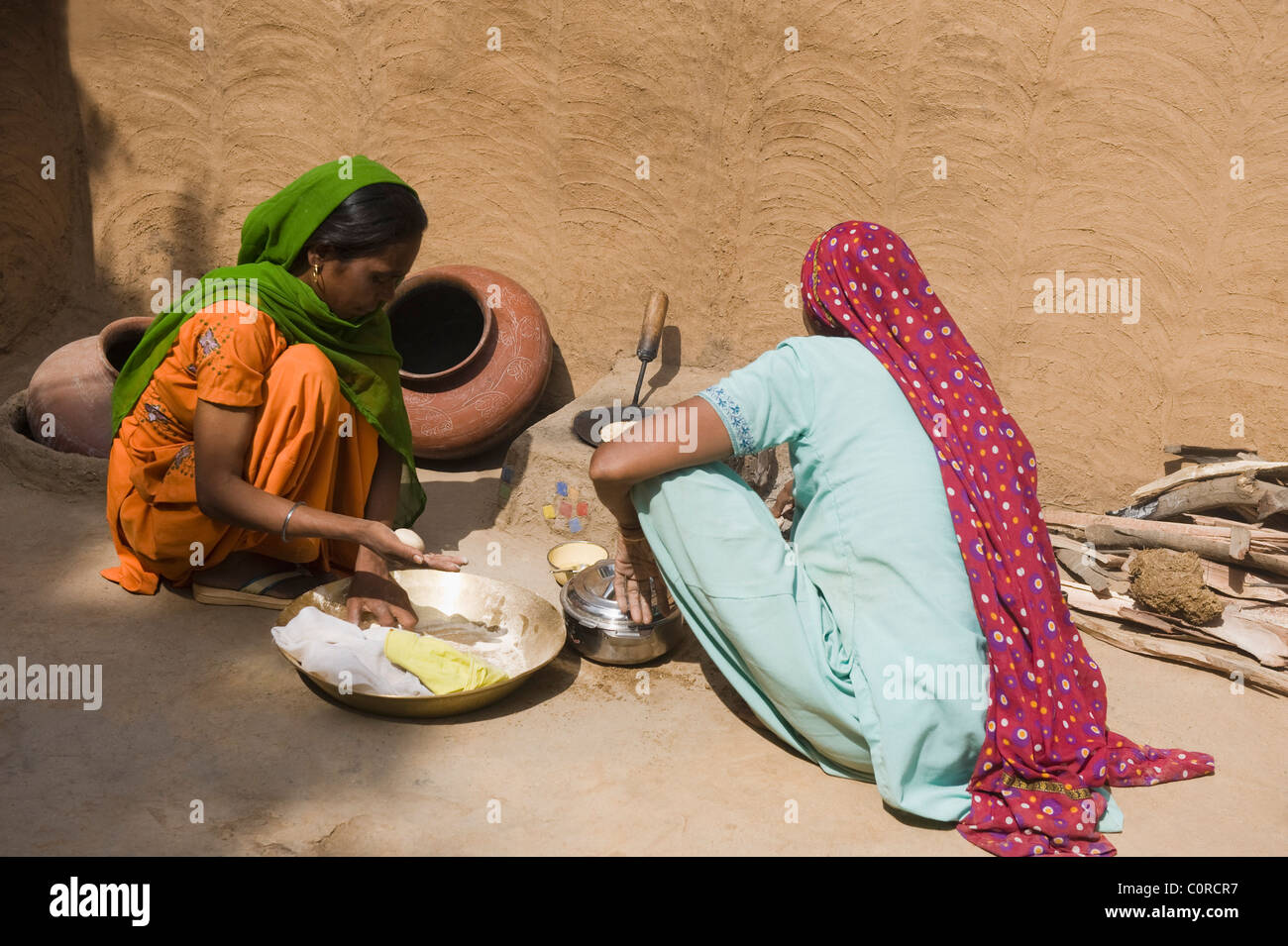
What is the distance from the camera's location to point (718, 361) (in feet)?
16.1

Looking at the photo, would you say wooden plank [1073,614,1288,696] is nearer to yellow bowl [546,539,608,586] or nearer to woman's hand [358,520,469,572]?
yellow bowl [546,539,608,586]

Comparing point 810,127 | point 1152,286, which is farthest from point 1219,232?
point 810,127

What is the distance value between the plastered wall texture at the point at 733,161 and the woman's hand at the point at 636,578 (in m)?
2.05

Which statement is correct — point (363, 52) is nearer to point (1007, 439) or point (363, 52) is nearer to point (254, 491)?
point (254, 491)

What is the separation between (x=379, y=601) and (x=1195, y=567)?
2620 millimetres

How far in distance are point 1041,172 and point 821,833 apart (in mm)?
2804

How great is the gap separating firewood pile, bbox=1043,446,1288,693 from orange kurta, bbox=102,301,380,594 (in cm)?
247

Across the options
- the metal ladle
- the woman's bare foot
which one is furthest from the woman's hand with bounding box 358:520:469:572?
the metal ladle

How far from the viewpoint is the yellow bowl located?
12.0ft

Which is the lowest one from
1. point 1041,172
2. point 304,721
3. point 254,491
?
point 304,721

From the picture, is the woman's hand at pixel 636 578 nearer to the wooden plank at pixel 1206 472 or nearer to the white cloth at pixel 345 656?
the white cloth at pixel 345 656

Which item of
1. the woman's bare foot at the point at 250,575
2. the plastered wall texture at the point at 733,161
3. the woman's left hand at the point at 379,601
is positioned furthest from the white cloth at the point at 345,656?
the plastered wall texture at the point at 733,161

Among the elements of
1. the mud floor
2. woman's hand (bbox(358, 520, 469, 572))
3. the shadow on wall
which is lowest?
the mud floor

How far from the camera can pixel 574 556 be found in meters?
3.71
